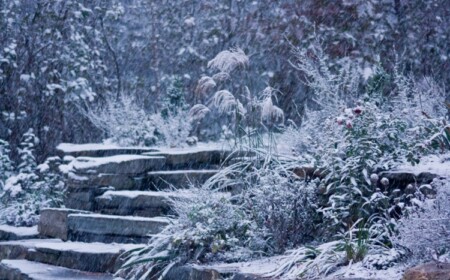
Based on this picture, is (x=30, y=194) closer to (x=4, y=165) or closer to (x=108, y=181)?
(x=4, y=165)

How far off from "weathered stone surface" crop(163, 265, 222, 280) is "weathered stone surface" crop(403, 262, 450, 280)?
135cm

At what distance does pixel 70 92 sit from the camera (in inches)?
388

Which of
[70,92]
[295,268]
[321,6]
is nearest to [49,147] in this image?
[70,92]

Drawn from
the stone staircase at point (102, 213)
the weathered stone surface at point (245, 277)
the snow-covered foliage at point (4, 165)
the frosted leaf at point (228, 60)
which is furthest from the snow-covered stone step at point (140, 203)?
the snow-covered foliage at point (4, 165)

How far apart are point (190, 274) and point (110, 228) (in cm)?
168

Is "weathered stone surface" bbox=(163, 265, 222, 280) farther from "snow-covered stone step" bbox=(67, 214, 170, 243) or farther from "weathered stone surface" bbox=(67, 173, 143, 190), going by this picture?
"weathered stone surface" bbox=(67, 173, 143, 190)

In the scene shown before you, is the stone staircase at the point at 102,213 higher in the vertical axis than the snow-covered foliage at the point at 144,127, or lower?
lower

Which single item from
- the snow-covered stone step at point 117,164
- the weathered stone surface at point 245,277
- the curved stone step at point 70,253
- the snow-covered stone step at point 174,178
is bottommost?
the curved stone step at point 70,253

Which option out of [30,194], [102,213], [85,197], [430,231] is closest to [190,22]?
[30,194]

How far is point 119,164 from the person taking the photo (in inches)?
264

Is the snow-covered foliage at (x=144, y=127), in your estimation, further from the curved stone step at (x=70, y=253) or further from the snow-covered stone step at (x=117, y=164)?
the curved stone step at (x=70, y=253)

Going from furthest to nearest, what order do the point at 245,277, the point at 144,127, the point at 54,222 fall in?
the point at 144,127, the point at 54,222, the point at 245,277

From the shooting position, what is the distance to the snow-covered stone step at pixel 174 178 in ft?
22.0

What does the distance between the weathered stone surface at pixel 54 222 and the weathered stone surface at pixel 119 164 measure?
1.32 ft
